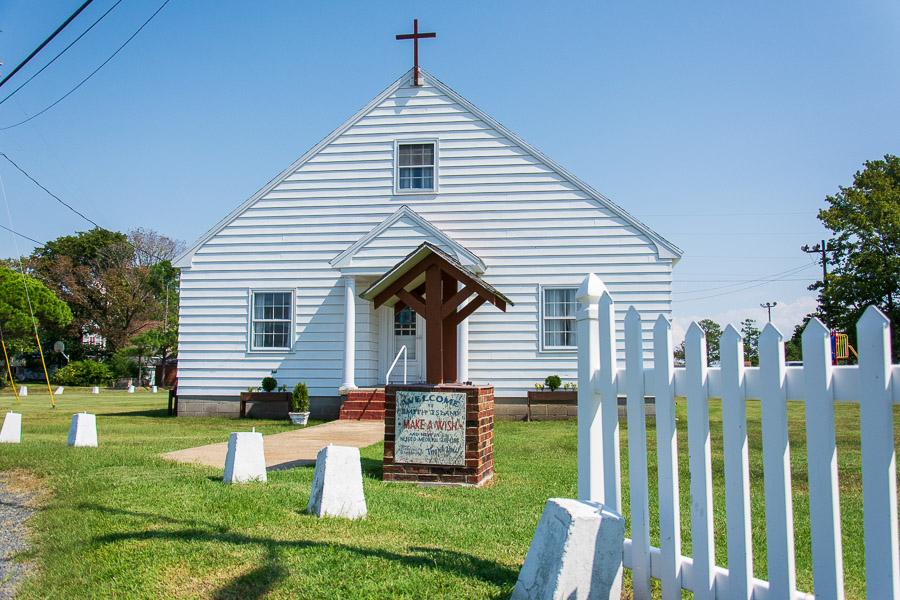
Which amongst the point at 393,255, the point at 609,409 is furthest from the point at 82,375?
the point at 609,409

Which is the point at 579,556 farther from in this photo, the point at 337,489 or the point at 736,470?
the point at 337,489

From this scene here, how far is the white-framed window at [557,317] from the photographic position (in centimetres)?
1614

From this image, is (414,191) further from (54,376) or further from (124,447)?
(54,376)

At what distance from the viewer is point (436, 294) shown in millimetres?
8039

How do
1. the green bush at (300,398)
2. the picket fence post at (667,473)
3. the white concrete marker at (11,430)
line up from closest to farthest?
the picket fence post at (667,473)
the white concrete marker at (11,430)
the green bush at (300,398)

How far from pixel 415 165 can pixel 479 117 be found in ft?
6.36

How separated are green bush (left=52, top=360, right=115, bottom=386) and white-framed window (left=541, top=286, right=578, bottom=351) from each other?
38031mm

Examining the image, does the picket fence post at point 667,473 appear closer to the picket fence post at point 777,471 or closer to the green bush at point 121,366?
the picket fence post at point 777,471

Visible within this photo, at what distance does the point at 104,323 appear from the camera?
167 ft

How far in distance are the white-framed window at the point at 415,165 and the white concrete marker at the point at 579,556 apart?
45.7 feet

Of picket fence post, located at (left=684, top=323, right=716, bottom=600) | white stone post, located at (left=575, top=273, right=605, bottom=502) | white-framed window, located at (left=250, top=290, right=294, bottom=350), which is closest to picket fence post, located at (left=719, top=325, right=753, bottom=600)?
picket fence post, located at (left=684, top=323, right=716, bottom=600)

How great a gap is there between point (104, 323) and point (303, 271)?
4063 centimetres

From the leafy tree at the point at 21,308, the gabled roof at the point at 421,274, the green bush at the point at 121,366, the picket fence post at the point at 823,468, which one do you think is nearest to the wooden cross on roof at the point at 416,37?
the gabled roof at the point at 421,274

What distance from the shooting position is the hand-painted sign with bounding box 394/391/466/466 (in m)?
7.59
